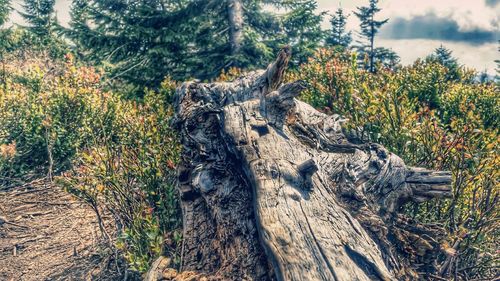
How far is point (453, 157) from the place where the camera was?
161 inches

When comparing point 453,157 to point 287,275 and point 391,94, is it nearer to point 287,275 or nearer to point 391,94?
point 391,94

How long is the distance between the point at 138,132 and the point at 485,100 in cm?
690

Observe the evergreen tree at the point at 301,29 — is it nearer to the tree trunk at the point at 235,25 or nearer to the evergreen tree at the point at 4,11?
the tree trunk at the point at 235,25

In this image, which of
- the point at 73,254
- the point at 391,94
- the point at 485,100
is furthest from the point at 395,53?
the point at 73,254

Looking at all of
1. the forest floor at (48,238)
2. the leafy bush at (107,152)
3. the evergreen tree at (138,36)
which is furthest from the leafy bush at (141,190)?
the evergreen tree at (138,36)

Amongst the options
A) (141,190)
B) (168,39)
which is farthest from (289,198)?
(168,39)

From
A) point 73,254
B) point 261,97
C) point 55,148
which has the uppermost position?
point 261,97

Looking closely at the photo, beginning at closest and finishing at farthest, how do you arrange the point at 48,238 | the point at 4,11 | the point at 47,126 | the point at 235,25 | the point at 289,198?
the point at 289,198 → the point at 48,238 → the point at 47,126 → the point at 235,25 → the point at 4,11

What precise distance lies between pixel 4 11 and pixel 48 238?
28.0 m

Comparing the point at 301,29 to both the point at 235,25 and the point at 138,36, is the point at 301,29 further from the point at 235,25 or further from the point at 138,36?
the point at 138,36

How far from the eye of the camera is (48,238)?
571 centimetres

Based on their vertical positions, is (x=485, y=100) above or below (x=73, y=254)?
above

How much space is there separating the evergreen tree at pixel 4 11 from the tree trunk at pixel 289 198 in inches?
1134

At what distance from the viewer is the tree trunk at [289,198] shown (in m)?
2.81
